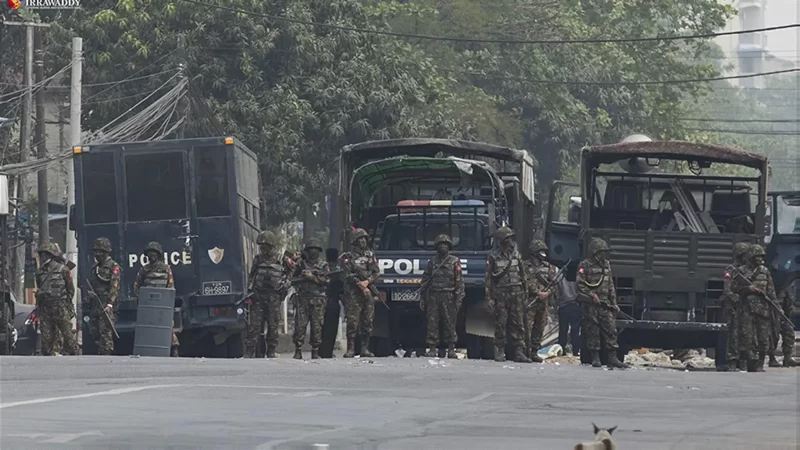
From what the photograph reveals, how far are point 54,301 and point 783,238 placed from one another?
1175 cm

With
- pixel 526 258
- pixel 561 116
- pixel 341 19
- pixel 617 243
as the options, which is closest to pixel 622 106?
pixel 561 116

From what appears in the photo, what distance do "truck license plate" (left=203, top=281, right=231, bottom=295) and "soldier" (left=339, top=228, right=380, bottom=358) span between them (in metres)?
2.38

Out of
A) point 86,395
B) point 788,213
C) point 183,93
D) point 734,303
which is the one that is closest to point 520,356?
point 734,303

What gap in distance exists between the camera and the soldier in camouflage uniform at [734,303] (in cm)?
2092

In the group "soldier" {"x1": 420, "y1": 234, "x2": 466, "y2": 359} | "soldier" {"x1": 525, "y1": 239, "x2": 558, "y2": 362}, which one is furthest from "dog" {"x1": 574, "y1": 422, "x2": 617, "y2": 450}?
"soldier" {"x1": 525, "y1": 239, "x2": 558, "y2": 362}

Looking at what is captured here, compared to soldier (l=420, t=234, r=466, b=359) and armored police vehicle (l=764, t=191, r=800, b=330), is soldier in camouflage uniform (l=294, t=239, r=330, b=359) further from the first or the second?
armored police vehicle (l=764, t=191, r=800, b=330)

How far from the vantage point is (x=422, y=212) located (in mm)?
23562


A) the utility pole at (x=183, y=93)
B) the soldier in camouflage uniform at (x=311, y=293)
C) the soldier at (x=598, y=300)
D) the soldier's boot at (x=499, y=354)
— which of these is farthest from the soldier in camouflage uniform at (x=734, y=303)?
the utility pole at (x=183, y=93)

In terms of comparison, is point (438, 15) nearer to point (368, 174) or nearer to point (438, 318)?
point (368, 174)

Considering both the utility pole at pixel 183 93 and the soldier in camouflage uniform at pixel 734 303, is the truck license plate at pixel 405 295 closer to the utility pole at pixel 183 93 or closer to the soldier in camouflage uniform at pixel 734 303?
the soldier in camouflage uniform at pixel 734 303

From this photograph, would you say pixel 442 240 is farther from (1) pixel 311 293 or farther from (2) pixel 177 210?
(2) pixel 177 210

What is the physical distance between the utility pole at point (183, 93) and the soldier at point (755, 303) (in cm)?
1781

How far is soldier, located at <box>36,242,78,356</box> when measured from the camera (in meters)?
22.3

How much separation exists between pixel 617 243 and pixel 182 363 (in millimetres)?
6077
